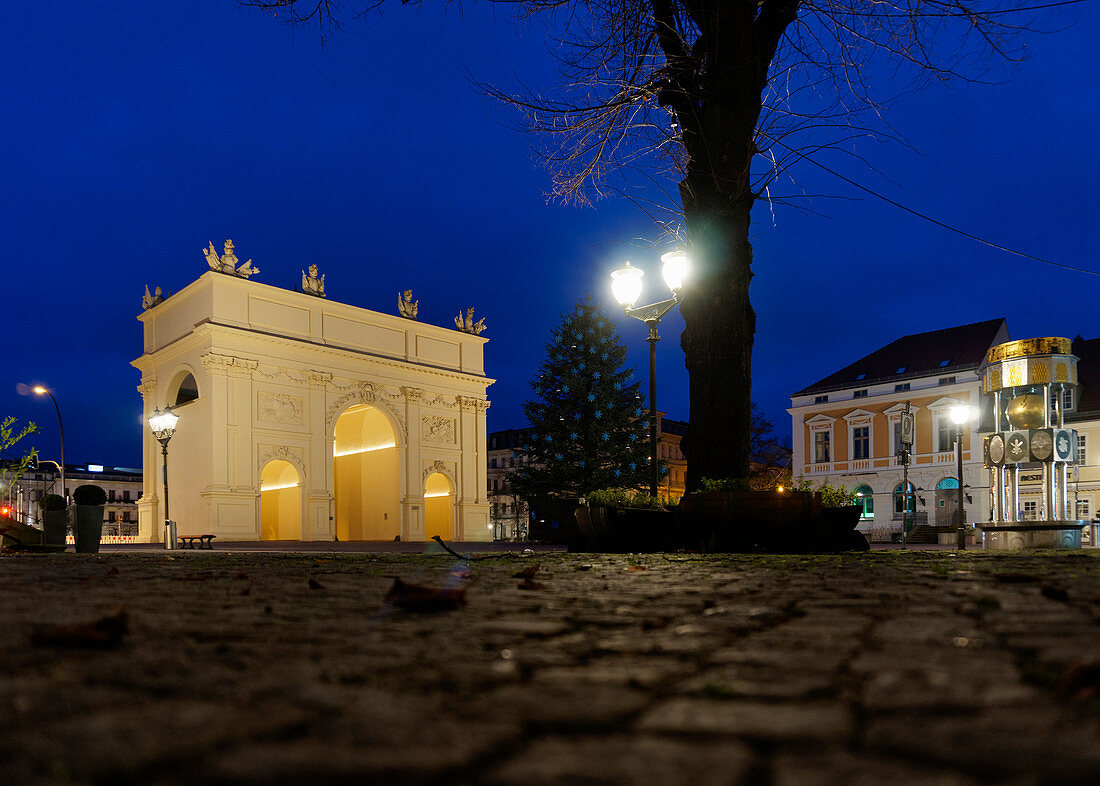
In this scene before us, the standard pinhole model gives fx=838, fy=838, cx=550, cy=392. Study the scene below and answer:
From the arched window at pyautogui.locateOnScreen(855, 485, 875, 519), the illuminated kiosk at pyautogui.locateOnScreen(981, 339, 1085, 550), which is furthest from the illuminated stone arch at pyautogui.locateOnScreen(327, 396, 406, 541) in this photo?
the illuminated kiosk at pyautogui.locateOnScreen(981, 339, 1085, 550)

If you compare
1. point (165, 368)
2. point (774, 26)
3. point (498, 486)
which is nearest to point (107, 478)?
point (498, 486)

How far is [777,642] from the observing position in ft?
6.96

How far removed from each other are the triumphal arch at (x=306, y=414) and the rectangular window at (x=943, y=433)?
2494cm

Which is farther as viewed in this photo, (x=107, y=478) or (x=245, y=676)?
(x=107, y=478)

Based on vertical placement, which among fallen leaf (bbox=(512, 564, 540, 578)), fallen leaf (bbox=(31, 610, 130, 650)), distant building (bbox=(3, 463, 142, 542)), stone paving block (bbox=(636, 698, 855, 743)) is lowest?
distant building (bbox=(3, 463, 142, 542))

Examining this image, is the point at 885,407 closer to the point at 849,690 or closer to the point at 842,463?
the point at 842,463

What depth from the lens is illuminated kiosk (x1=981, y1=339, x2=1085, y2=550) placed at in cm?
1230

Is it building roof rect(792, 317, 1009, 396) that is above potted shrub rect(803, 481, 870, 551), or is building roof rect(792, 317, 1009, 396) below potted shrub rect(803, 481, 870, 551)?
above

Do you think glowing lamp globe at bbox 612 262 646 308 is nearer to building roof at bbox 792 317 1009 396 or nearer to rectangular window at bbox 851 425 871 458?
building roof at bbox 792 317 1009 396

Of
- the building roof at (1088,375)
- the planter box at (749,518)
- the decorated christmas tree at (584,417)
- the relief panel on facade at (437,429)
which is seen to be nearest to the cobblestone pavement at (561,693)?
the planter box at (749,518)

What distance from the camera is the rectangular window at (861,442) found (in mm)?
48625

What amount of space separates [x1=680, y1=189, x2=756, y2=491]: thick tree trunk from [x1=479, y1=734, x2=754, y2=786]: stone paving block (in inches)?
308

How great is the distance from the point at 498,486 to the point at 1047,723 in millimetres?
93780

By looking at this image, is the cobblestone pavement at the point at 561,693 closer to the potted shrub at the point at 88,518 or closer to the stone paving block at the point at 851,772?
the stone paving block at the point at 851,772
